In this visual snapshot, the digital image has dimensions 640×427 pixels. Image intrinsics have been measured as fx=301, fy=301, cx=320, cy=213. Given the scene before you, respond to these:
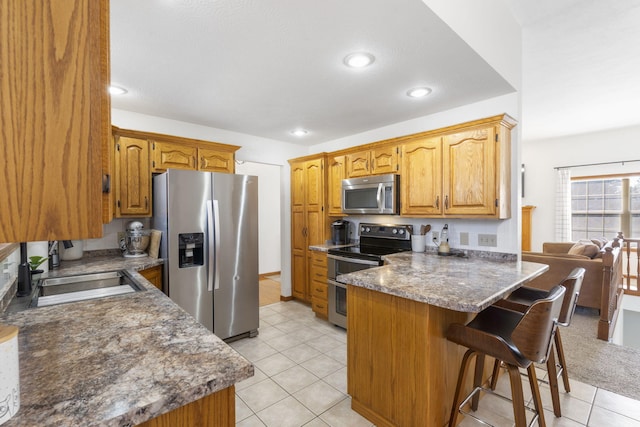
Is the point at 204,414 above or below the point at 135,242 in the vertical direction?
below

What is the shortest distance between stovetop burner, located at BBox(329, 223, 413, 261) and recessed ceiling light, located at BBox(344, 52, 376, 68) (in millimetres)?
1738

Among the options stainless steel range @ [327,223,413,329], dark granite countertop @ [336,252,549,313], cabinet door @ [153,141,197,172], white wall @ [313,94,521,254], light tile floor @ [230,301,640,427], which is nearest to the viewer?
dark granite countertop @ [336,252,549,313]

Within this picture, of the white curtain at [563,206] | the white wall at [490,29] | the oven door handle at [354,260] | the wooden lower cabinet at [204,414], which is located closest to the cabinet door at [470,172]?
the white wall at [490,29]

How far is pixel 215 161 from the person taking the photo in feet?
11.3

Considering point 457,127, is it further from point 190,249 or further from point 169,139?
point 169,139

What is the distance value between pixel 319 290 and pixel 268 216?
288 centimetres

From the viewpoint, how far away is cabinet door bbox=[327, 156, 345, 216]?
12.7 ft

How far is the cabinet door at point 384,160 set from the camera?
3271mm

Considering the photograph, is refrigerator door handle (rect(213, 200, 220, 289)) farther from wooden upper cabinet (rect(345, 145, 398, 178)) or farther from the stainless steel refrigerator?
wooden upper cabinet (rect(345, 145, 398, 178))

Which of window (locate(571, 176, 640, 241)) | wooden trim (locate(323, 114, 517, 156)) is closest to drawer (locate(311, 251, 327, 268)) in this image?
wooden trim (locate(323, 114, 517, 156))

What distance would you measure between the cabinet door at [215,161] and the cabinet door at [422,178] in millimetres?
1985

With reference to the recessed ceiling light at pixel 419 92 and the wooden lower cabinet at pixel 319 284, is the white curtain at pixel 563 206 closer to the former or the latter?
the recessed ceiling light at pixel 419 92

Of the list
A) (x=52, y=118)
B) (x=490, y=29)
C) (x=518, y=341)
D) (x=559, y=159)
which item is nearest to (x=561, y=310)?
(x=518, y=341)

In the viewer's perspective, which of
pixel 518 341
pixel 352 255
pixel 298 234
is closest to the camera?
pixel 518 341
